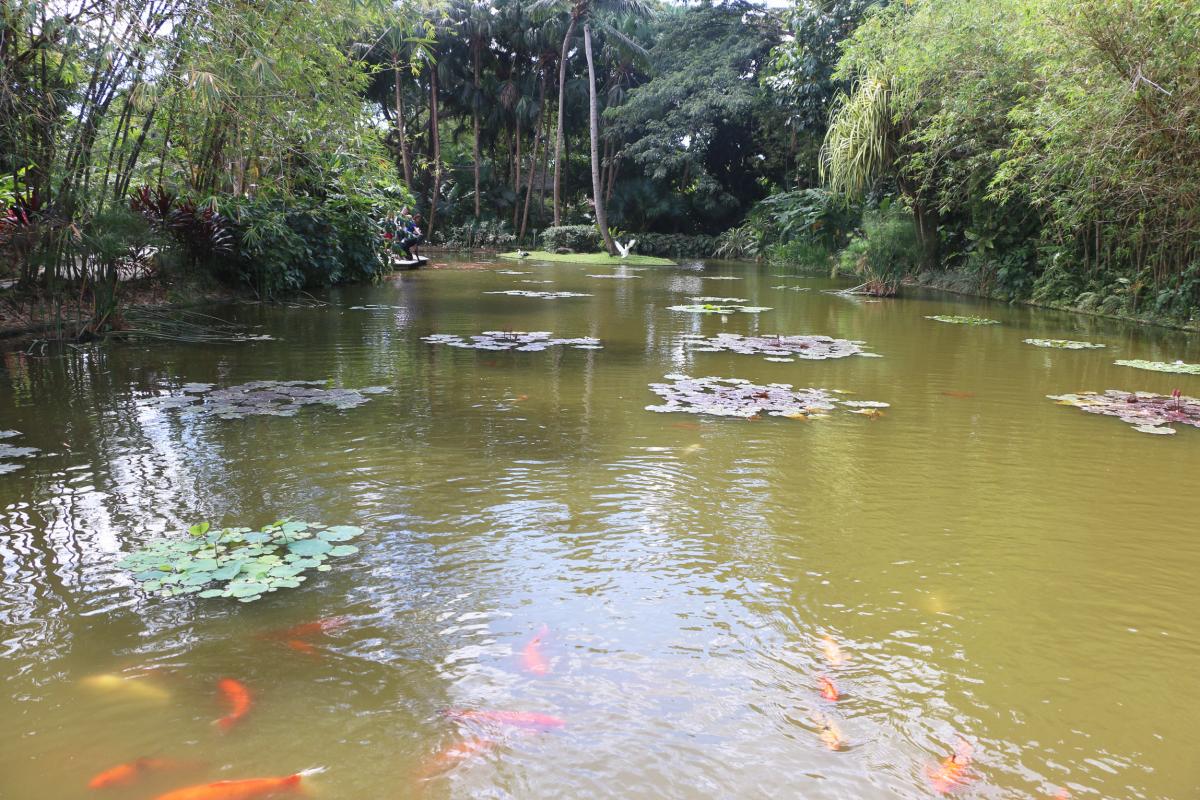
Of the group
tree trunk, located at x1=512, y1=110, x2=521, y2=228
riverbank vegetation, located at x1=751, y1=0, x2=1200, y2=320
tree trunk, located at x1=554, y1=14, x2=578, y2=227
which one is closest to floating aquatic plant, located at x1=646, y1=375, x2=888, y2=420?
riverbank vegetation, located at x1=751, y1=0, x2=1200, y2=320

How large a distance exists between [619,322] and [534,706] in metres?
8.07

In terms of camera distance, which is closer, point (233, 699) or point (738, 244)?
point (233, 699)

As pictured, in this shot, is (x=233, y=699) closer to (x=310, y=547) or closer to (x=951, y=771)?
(x=310, y=547)

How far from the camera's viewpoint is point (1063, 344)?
8.27 m

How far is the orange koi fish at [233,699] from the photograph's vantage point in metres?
1.99

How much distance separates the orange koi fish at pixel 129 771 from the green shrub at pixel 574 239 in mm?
27565

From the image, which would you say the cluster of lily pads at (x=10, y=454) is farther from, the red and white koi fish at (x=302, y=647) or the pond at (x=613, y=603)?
the red and white koi fish at (x=302, y=647)

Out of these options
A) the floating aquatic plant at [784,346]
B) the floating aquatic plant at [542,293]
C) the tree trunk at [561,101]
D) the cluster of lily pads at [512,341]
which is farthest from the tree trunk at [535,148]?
the floating aquatic plant at [784,346]

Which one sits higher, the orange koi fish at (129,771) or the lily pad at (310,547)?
the lily pad at (310,547)

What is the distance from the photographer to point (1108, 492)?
379 cm

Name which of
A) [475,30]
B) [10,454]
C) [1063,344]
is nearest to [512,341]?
[10,454]

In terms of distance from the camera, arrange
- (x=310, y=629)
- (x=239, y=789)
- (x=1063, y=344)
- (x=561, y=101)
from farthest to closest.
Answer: (x=561, y=101), (x=1063, y=344), (x=310, y=629), (x=239, y=789)

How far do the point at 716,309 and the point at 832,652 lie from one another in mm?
9144

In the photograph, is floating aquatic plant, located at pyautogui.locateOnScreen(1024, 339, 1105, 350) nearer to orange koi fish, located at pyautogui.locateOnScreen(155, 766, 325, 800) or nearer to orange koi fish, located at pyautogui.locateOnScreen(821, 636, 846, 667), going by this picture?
orange koi fish, located at pyautogui.locateOnScreen(821, 636, 846, 667)
